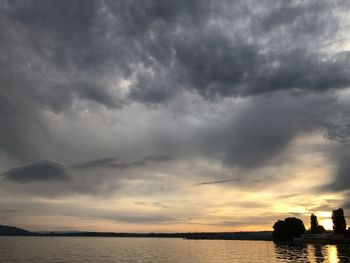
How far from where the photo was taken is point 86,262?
4112 inches

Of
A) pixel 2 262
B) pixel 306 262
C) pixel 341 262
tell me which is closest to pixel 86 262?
pixel 2 262

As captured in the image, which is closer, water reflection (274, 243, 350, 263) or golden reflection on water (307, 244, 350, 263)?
golden reflection on water (307, 244, 350, 263)

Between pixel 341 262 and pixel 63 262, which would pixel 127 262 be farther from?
pixel 341 262

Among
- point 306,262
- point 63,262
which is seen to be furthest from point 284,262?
point 63,262

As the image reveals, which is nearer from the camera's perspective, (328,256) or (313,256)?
(328,256)

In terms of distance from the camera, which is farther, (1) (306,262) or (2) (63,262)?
(2) (63,262)

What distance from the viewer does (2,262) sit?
101 meters

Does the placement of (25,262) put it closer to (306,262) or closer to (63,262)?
(63,262)

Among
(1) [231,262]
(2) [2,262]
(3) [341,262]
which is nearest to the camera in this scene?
(3) [341,262]

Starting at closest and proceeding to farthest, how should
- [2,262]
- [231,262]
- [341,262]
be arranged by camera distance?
[341,262], [2,262], [231,262]

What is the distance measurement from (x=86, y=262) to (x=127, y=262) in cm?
1245

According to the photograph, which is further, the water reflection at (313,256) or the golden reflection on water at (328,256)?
the water reflection at (313,256)

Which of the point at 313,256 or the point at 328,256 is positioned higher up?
the point at 328,256

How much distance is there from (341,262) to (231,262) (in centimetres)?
3163
